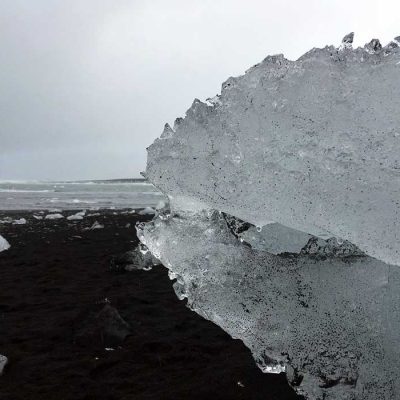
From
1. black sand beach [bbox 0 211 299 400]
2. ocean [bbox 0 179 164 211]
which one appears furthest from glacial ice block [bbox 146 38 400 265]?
ocean [bbox 0 179 164 211]

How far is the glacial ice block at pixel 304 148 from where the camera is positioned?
1.87m

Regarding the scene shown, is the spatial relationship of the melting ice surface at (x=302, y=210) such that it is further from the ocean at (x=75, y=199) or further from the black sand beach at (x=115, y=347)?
the ocean at (x=75, y=199)

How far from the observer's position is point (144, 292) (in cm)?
439

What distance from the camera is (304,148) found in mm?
1998

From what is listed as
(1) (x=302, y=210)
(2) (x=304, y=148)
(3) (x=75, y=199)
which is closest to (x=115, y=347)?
(1) (x=302, y=210)

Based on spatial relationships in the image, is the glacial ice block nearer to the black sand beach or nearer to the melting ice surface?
the melting ice surface

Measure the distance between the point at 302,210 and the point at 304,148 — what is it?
0.94 ft

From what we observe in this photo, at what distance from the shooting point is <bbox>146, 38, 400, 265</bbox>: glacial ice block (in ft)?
6.12

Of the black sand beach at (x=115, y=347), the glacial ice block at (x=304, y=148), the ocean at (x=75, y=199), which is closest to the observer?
the glacial ice block at (x=304, y=148)

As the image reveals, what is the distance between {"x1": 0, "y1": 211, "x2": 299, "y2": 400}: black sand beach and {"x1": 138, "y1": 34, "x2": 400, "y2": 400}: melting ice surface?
453 millimetres

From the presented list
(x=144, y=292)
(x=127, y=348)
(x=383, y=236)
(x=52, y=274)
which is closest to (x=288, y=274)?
(x=383, y=236)

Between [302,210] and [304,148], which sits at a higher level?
[304,148]

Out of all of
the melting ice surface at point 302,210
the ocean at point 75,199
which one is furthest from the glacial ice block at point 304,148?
the ocean at point 75,199

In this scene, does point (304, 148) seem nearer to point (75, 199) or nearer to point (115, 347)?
point (115, 347)
